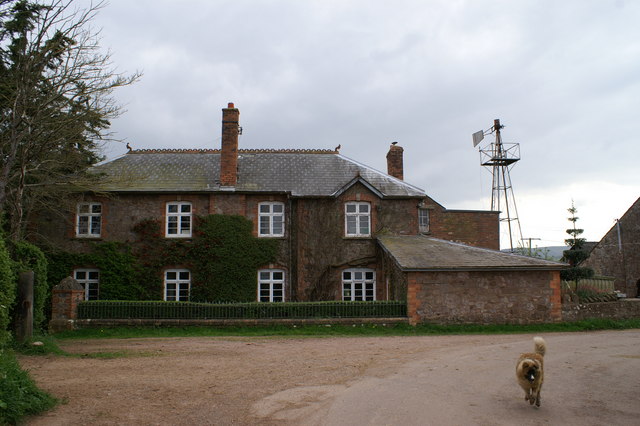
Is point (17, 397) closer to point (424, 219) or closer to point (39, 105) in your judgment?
point (39, 105)

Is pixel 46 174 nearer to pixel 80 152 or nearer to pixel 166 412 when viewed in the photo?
pixel 80 152

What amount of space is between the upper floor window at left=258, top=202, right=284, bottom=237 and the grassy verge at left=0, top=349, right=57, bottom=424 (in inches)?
675

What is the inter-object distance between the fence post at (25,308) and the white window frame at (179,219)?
10864 millimetres

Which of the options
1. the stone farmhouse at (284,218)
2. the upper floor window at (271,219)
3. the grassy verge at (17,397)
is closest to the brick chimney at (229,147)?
the stone farmhouse at (284,218)

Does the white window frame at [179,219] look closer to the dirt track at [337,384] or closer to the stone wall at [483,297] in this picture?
the dirt track at [337,384]

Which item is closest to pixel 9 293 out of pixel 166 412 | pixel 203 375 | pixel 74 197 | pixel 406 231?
pixel 203 375

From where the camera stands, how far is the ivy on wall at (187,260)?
2433cm

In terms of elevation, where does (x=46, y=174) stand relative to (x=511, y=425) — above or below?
above

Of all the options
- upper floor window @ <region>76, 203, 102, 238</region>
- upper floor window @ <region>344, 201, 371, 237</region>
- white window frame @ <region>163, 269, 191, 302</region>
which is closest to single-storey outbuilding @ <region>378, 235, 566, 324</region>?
upper floor window @ <region>344, 201, 371, 237</region>

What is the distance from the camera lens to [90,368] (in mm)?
11719

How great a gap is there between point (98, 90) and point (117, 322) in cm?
873

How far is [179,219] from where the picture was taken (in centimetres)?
2531

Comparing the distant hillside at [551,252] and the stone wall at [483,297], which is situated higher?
the distant hillside at [551,252]

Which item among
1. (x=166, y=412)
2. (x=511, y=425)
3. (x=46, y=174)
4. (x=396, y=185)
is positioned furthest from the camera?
(x=396, y=185)
